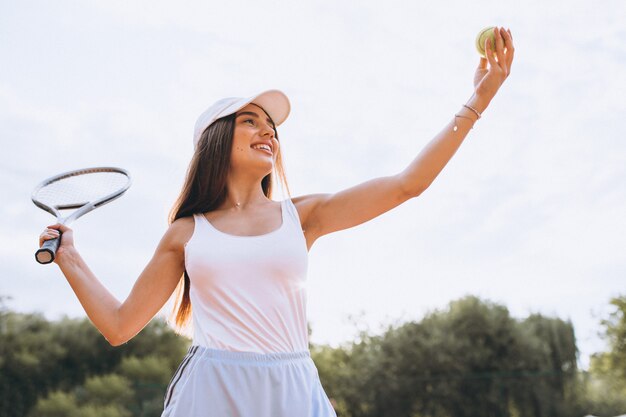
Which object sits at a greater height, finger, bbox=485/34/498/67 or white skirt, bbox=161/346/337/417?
finger, bbox=485/34/498/67

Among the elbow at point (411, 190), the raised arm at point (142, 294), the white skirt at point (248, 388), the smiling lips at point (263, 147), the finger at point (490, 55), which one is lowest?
the white skirt at point (248, 388)

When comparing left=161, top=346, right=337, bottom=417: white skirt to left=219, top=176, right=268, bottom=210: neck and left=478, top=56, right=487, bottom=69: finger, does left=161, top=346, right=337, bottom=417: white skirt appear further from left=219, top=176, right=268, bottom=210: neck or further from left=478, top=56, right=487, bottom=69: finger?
left=478, top=56, right=487, bottom=69: finger

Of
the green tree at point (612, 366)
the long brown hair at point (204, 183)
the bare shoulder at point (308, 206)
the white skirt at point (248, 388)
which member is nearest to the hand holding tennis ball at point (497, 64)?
the bare shoulder at point (308, 206)

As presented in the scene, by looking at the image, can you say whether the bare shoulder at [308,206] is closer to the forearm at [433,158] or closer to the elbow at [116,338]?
the forearm at [433,158]

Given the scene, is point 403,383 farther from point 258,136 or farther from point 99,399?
point 258,136

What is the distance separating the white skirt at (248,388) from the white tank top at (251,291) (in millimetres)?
39

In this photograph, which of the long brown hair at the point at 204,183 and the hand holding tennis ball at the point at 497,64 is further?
the long brown hair at the point at 204,183

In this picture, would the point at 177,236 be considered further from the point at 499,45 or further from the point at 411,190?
the point at 499,45

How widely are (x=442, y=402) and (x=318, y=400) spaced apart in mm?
14548

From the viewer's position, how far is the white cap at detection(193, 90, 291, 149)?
234 centimetres

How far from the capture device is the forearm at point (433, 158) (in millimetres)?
2023

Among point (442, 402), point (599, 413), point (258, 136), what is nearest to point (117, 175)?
point (258, 136)

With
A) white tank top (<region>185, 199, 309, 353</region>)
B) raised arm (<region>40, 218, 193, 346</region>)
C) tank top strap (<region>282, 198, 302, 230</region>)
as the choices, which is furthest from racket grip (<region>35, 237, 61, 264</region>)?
tank top strap (<region>282, 198, 302, 230</region>)

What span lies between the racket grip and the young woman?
0.02 meters
